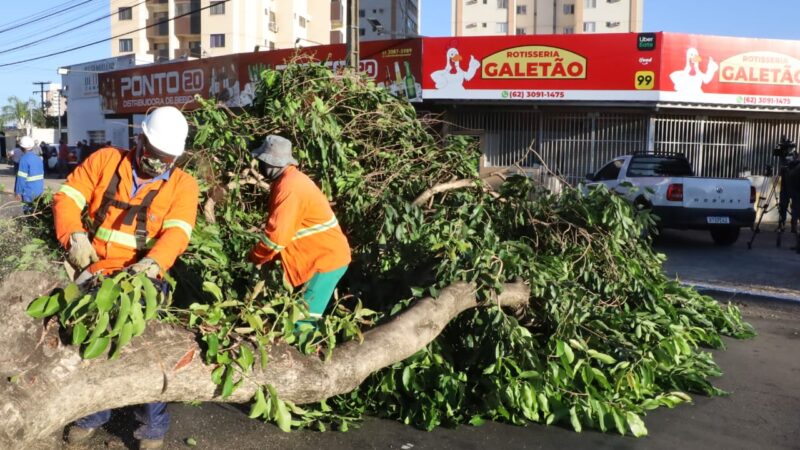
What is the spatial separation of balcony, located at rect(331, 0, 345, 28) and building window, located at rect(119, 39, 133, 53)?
63.8 feet

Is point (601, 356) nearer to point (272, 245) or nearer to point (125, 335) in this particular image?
point (272, 245)

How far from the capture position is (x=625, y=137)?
18703 millimetres

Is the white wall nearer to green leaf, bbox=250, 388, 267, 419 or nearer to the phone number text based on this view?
the phone number text

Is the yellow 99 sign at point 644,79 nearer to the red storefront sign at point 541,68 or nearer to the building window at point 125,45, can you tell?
the red storefront sign at point 541,68

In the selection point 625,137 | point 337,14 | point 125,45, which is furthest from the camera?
point 337,14

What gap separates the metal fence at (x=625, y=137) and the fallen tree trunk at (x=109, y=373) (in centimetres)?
1484

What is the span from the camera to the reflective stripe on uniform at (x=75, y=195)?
405 centimetres

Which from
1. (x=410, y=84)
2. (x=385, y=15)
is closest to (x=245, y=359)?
(x=410, y=84)

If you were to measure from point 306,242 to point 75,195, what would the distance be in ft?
4.32

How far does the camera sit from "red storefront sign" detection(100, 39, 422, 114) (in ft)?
63.7

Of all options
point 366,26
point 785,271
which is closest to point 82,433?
point 785,271

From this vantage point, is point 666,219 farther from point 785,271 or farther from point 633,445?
point 633,445

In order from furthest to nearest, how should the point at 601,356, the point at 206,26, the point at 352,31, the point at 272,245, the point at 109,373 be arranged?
the point at 206,26
the point at 352,31
the point at 601,356
the point at 272,245
the point at 109,373

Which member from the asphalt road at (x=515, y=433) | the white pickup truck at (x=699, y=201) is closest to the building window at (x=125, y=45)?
the white pickup truck at (x=699, y=201)
